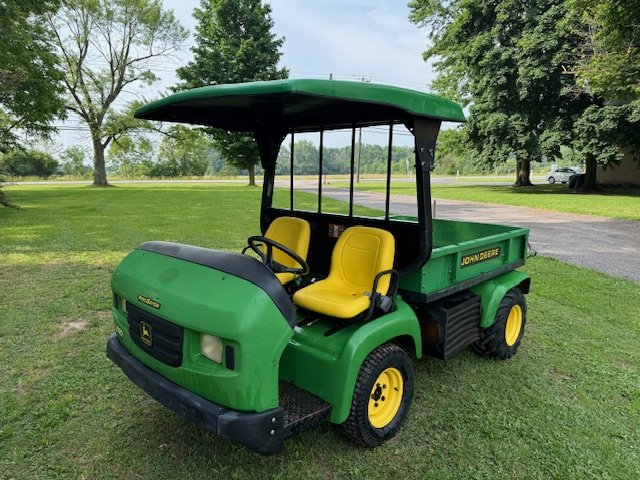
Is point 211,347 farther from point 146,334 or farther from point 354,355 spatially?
point 354,355

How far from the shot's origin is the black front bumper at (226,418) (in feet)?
6.23

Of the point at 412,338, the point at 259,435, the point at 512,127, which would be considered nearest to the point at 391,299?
the point at 412,338

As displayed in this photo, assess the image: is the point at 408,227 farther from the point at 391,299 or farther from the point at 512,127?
the point at 512,127

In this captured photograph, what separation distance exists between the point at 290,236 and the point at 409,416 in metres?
1.66

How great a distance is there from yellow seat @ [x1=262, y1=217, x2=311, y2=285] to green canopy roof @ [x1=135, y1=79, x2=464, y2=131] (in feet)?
2.90

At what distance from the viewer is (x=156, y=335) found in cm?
224

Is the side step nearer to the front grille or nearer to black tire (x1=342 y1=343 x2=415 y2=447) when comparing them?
black tire (x1=342 y1=343 x2=415 y2=447)

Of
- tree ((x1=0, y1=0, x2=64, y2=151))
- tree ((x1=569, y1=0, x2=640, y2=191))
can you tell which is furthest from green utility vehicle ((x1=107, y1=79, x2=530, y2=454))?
tree ((x1=0, y1=0, x2=64, y2=151))

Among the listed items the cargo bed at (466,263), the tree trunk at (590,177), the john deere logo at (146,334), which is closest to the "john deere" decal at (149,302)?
the john deere logo at (146,334)

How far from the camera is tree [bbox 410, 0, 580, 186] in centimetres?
1847

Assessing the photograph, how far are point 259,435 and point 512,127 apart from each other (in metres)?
22.1

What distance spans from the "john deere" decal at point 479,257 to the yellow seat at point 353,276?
26.4 inches

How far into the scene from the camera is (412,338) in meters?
2.83

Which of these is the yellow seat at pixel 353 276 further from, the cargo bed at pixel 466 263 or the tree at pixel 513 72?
the tree at pixel 513 72
